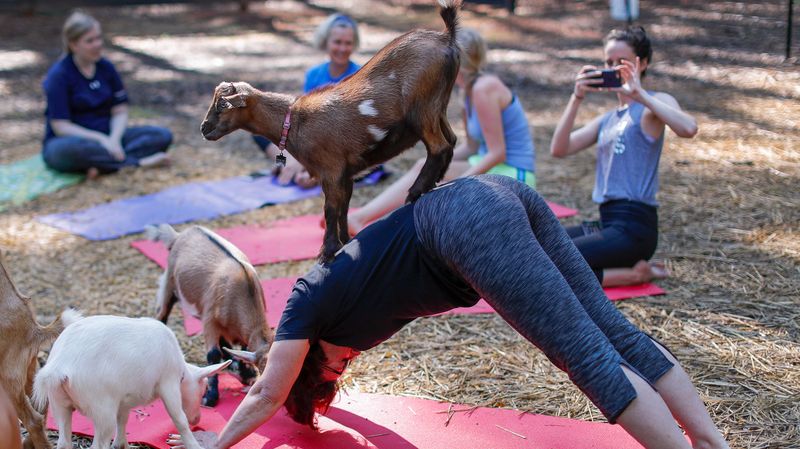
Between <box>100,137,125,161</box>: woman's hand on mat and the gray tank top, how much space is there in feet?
13.7

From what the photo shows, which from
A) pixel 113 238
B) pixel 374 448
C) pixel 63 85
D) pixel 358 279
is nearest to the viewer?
pixel 358 279

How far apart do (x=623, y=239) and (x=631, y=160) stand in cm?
43

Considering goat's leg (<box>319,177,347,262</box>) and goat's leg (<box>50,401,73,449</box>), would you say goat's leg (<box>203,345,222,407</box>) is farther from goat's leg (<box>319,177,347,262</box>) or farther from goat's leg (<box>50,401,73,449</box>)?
goat's leg (<box>319,177,347,262</box>)

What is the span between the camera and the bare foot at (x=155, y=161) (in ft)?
22.8

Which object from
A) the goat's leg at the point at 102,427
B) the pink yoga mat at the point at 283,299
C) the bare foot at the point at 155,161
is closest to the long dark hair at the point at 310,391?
the goat's leg at the point at 102,427

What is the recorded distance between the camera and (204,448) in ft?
9.16

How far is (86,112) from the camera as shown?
265 inches

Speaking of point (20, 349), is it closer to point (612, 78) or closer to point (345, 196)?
point (345, 196)

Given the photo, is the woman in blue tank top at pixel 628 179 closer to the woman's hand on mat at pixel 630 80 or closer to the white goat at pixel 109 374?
the woman's hand on mat at pixel 630 80

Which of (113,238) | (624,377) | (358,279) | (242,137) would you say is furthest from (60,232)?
(624,377)

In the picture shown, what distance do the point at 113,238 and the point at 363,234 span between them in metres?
3.31

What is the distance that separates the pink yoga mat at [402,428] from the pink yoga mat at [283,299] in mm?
754

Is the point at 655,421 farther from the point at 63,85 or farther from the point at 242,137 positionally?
the point at 242,137

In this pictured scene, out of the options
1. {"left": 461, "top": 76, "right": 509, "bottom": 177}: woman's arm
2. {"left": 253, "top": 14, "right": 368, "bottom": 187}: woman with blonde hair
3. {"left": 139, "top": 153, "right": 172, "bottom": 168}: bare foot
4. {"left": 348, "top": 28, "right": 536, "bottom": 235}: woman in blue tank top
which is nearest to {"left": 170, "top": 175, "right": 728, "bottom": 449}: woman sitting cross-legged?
{"left": 348, "top": 28, "right": 536, "bottom": 235}: woman in blue tank top
